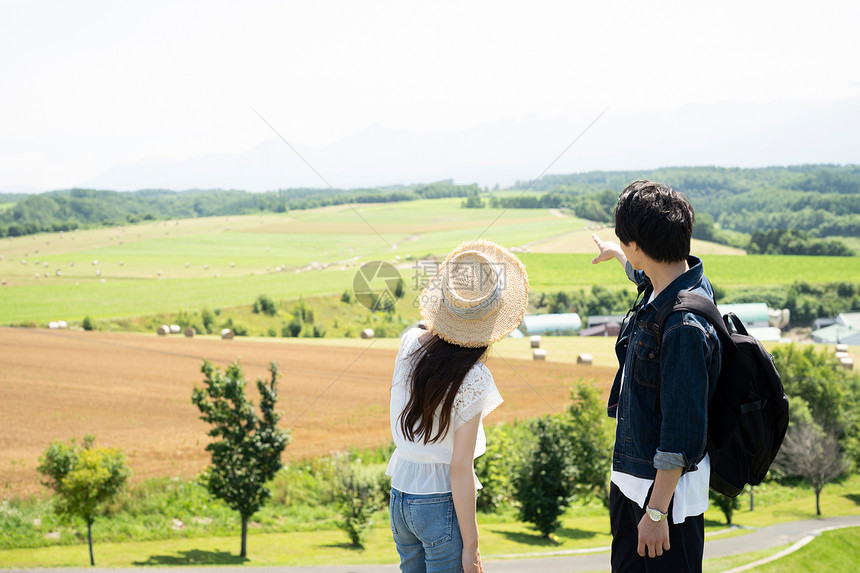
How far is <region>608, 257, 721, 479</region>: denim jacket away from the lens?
108 inches

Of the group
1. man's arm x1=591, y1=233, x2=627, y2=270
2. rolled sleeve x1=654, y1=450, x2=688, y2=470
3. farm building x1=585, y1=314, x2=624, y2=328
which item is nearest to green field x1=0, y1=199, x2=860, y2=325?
farm building x1=585, y1=314, x2=624, y2=328

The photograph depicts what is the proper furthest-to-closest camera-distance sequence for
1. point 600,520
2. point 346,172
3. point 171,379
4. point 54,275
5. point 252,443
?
point 346,172 < point 54,275 < point 171,379 < point 600,520 < point 252,443

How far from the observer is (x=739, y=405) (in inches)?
112

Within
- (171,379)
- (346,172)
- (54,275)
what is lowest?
(171,379)

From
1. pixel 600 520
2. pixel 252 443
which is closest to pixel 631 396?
pixel 252 443

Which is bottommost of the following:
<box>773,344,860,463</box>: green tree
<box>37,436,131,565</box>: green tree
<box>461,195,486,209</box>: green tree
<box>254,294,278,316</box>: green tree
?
<box>773,344,860,463</box>: green tree

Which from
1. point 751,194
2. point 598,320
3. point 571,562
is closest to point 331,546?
point 571,562

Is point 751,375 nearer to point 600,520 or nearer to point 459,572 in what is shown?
point 459,572

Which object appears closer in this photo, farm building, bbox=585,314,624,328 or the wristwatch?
the wristwatch

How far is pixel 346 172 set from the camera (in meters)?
154

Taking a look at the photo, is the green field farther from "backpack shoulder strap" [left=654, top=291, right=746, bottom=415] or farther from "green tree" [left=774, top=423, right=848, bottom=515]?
"backpack shoulder strap" [left=654, top=291, right=746, bottom=415]

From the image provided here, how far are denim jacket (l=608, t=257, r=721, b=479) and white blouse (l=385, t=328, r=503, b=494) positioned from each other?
61 centimetres

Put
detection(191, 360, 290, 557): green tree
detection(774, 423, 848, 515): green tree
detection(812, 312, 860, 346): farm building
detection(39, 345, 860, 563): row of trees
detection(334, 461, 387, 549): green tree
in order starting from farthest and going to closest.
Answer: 1. detection(812, 312, 860, 346): farm building
2. detection(774, 423, 848, 515): green tree
3. detection(334, 461, 387, 549): green tree
4. detection(39, 345, 860, 563): row of trees
5. detection(191, 360, 290, 557): green tree

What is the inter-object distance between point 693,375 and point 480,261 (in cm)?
106
